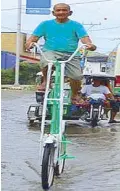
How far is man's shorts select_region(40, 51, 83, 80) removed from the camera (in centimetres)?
698

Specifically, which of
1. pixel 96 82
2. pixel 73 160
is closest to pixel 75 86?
pixel 73 160

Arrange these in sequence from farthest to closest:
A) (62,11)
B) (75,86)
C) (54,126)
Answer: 1. (75,86)
2. (62,11)
3. (54,126)

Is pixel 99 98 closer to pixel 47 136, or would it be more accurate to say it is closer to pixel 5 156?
pixel 5 156

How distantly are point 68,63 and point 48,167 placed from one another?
141 centimetres

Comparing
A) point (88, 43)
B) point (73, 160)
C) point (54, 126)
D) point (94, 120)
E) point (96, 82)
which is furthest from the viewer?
point (96, 82)

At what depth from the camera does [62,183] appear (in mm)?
6723

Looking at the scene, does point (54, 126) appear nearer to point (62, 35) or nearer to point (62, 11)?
point (62, 35)

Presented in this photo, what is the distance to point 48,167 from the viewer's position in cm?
630

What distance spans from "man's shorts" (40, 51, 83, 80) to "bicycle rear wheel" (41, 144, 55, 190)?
110 cm

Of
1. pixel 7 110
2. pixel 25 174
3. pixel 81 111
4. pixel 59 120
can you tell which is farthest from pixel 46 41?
pixel 7 110

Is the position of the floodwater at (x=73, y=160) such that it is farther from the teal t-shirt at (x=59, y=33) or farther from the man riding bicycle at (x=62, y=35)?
the teal t-shirt at (x=59, y=33)

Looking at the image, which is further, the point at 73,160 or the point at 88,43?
the point at 73,160

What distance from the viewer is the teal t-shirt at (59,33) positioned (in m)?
7.07

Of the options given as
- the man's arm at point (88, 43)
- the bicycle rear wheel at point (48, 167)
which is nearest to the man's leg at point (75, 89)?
the man's arm at point (88, 43)
